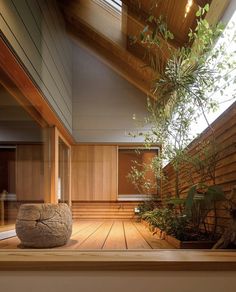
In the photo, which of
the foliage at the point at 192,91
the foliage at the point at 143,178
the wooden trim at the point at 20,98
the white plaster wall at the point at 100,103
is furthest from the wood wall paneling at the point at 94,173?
the foliage at the point at 192,91

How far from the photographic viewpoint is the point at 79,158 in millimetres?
5793

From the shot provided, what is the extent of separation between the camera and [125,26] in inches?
144

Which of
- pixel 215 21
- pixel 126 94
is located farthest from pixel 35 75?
pixel 126 94

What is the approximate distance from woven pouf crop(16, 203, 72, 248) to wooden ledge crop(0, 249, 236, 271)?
0.57m

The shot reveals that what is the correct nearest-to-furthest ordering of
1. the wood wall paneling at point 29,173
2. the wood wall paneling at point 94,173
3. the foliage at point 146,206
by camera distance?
the wood wall paneling at point 29,173, the foliage at point 146,206, the wood wall paneling at point 94,173

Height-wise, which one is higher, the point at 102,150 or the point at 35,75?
the point at 35,75

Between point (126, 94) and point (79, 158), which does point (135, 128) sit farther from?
point (79, 158)

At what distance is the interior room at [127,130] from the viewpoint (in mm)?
1907

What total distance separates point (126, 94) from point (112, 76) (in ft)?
1.31

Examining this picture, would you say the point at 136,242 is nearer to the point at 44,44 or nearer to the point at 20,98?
the point at 20,98

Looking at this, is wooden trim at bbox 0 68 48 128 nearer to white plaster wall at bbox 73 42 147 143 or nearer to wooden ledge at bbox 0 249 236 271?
wooden ledge at bbox 0 249 236 271

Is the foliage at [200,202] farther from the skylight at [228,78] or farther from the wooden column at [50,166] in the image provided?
the wooden column at [50,166]

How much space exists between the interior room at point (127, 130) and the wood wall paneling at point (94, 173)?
0.17 m

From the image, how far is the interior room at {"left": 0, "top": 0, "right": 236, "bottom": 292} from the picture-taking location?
6.26 feet
